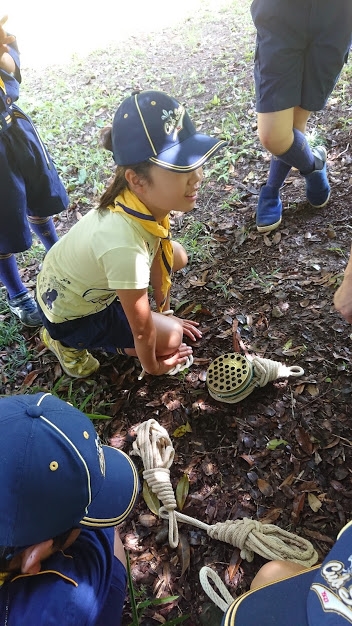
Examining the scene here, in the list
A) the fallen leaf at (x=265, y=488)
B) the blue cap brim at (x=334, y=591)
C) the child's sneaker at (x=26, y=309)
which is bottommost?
the fallen leaf at (x=265, y=488)

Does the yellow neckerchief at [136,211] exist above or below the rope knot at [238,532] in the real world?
above

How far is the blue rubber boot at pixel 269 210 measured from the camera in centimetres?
321

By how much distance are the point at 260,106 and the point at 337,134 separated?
1381mm

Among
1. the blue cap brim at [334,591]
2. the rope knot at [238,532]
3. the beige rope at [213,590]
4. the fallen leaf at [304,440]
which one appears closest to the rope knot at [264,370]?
the fallen leaf at [304,440]

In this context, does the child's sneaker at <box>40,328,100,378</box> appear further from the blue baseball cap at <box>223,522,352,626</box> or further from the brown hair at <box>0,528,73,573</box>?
the blue baseball cap at <box>223,522,352,626</box>

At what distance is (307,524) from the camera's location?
79.3 inches

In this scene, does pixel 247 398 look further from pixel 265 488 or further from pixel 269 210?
pixel 269 210

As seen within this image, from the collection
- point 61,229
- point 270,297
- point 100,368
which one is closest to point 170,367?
point 100,368

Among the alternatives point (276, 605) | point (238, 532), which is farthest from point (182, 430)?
point (276, 605)

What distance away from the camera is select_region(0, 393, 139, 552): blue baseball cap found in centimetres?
130

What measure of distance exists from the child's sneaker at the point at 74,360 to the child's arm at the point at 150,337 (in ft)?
1.47

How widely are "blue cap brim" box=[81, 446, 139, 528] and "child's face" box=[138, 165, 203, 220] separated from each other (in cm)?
108

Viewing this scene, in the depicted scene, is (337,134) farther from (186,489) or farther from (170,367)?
(186,489)

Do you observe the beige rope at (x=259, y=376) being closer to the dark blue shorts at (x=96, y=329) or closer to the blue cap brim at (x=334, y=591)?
the dark blue shorts at (x=96, y=329)
